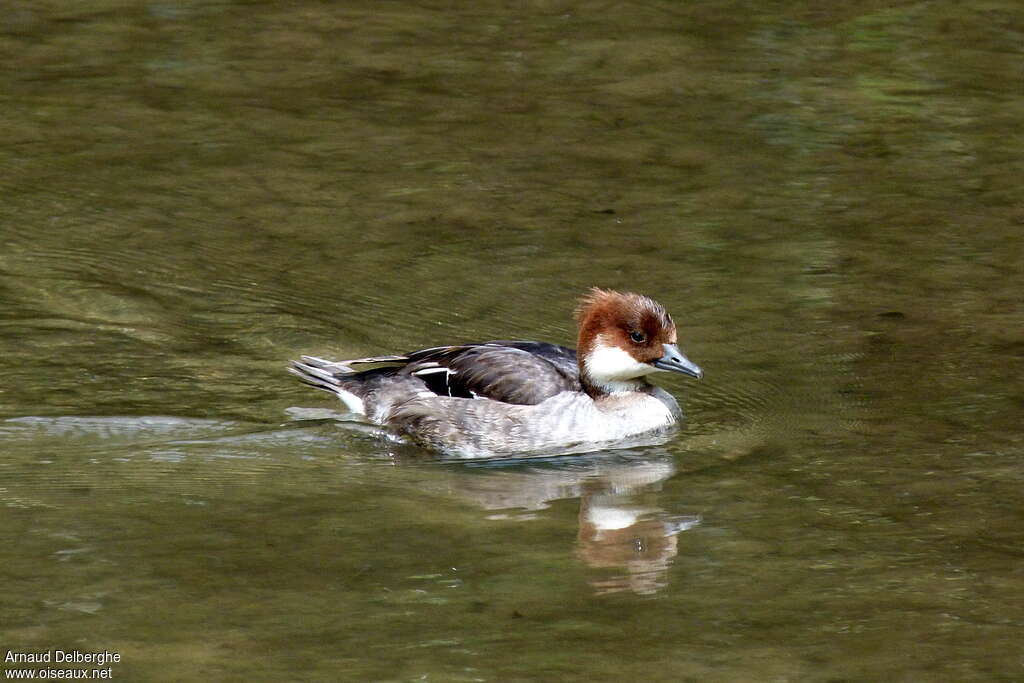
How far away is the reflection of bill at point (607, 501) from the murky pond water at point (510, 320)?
32 mm

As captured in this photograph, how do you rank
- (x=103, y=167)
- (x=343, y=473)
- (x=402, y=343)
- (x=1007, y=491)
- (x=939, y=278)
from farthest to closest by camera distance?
1. (x=103, y=167)
2. (x=939, y=278)
3. (x=402, y=343)
4. (x=343, y=473)
5. (x=1007, y=491)

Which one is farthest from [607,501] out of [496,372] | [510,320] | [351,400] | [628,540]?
[510,320]

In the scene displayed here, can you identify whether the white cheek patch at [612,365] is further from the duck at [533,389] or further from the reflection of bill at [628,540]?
the reflection of bill at [628,540]

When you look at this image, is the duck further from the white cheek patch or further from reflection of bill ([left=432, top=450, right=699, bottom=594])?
reflection of bill ([left=432, top=450, right=699, bottom=594])

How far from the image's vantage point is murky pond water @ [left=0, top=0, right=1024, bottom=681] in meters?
7.48

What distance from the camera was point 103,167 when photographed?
46.5ft

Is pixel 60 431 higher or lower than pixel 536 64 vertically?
lower

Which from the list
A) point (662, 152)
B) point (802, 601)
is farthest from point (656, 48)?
point (802, 601)

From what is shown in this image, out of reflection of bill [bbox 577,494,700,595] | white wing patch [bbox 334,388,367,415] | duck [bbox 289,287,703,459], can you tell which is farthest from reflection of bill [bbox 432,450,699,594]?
white wing patch [bbox 334,388,367,415]

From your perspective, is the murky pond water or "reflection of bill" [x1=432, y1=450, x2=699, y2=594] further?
"reflection of bill" [x1=432, y1=450, x2=699, y2=594]

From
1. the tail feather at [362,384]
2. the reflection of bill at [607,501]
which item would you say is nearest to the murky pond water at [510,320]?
the reflection of bill at [607,501]

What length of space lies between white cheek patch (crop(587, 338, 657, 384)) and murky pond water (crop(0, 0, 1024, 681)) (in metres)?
0.50

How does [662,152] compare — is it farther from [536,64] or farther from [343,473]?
[343,473]

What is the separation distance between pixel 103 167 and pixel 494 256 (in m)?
3.51
